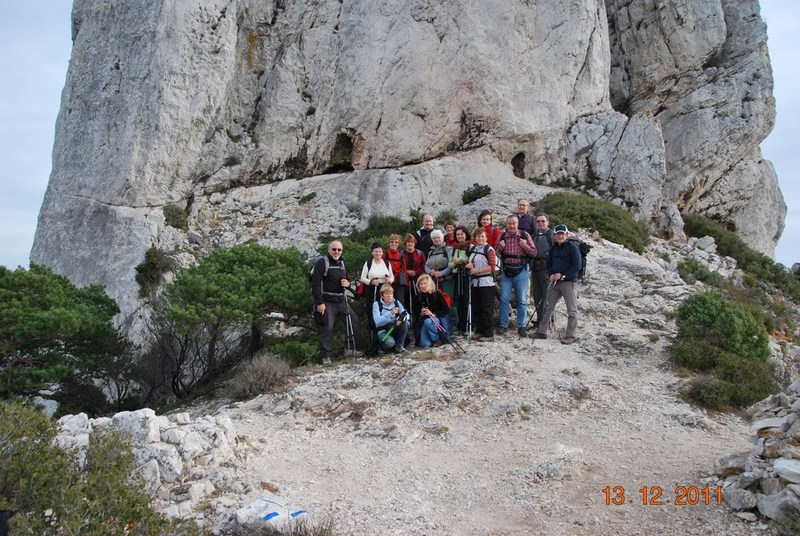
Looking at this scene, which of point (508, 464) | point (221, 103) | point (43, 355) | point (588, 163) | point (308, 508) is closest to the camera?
point (308, 508)

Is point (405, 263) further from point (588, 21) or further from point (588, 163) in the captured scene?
point (588, 21)

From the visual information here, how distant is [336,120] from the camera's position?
20734 millimetres

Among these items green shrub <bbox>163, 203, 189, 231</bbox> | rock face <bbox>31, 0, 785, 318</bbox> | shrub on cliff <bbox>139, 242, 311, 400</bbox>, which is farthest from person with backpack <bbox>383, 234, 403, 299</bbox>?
green shrub <bbox>163, 203, 189, 231</bbox>

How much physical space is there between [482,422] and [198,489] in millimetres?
3491

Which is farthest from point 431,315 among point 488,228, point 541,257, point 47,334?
point 47,334

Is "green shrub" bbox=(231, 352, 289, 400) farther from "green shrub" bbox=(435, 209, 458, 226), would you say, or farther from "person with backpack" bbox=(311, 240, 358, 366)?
"green shrub" bbox=(435, 209, 458, 226)

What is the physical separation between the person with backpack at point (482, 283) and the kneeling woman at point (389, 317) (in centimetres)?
130

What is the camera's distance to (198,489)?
5512 millimetres

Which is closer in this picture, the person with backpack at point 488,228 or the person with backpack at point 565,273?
the person with backpack at point 565,273

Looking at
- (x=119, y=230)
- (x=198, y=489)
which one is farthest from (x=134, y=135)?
(x=198, y=489)

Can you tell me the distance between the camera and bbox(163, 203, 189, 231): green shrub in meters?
17.7

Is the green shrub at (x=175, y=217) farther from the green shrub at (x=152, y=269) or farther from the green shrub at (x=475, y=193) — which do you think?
the green shrub at (x=475, y=193)

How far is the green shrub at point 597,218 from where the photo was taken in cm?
1575
